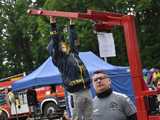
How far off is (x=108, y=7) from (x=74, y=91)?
126 feet

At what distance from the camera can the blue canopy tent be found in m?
19.8

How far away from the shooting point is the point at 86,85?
788 centimetres

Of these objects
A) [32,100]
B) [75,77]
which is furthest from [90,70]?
[75,77]

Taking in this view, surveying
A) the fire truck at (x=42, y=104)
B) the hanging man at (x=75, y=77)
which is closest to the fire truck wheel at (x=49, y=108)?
the fire truck at (x=42, y=104)

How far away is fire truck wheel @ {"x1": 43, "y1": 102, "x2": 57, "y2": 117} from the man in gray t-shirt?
21156 millimetres

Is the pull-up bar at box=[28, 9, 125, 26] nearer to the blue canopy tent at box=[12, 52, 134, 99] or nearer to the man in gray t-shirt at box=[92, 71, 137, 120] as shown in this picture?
the man in gray t-shirt at box=[92, 71, 137, 120]

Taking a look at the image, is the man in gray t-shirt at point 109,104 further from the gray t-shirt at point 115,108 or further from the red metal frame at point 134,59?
the red metal frame at point 134,59

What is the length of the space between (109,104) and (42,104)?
75.5 feet

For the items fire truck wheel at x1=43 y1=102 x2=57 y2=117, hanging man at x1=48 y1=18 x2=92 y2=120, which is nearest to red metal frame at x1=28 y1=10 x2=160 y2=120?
hanging man at x1=48 y1=18 x2=92 y2=120

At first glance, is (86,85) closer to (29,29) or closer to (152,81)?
(152,81)

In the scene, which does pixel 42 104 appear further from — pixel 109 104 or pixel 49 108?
pixel 109 104

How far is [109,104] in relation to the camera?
577 centimetres

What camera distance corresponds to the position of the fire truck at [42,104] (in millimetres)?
27281

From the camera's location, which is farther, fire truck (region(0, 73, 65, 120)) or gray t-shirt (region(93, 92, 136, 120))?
fire truck (region(0, 73, 65, 120))
